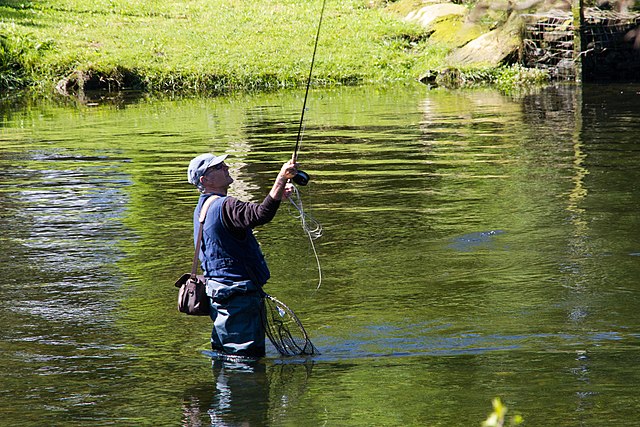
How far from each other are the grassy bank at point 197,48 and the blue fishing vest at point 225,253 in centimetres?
2331

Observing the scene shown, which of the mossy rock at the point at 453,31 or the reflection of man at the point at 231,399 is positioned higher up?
the mossy rock at the point at 453,31

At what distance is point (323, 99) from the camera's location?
25812mm

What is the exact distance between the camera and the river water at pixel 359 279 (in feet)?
21.2

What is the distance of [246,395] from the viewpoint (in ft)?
21.5

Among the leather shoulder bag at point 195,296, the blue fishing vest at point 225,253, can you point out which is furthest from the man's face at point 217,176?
the leather shoulder bag at point 195,296

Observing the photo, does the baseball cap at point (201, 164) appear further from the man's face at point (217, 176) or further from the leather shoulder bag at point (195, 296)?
the leather shoulder bag at point (195, 296)

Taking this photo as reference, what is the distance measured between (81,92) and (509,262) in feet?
70.7

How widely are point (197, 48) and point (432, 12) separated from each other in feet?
25.9

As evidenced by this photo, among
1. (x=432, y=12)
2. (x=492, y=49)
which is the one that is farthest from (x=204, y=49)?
(x=492, y=49)

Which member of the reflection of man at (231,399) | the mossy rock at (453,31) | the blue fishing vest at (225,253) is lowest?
the reflection of man at (231,399)

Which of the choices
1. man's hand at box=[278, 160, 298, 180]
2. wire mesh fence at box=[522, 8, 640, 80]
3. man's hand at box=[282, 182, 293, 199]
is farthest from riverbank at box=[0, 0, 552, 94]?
man's hand at box=[278, 160, 298, 180]

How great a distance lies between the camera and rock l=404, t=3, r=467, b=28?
34.2 m

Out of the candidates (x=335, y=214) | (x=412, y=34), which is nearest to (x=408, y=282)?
(x=335, y=214)

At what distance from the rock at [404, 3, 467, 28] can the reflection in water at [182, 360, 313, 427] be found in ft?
90.8
